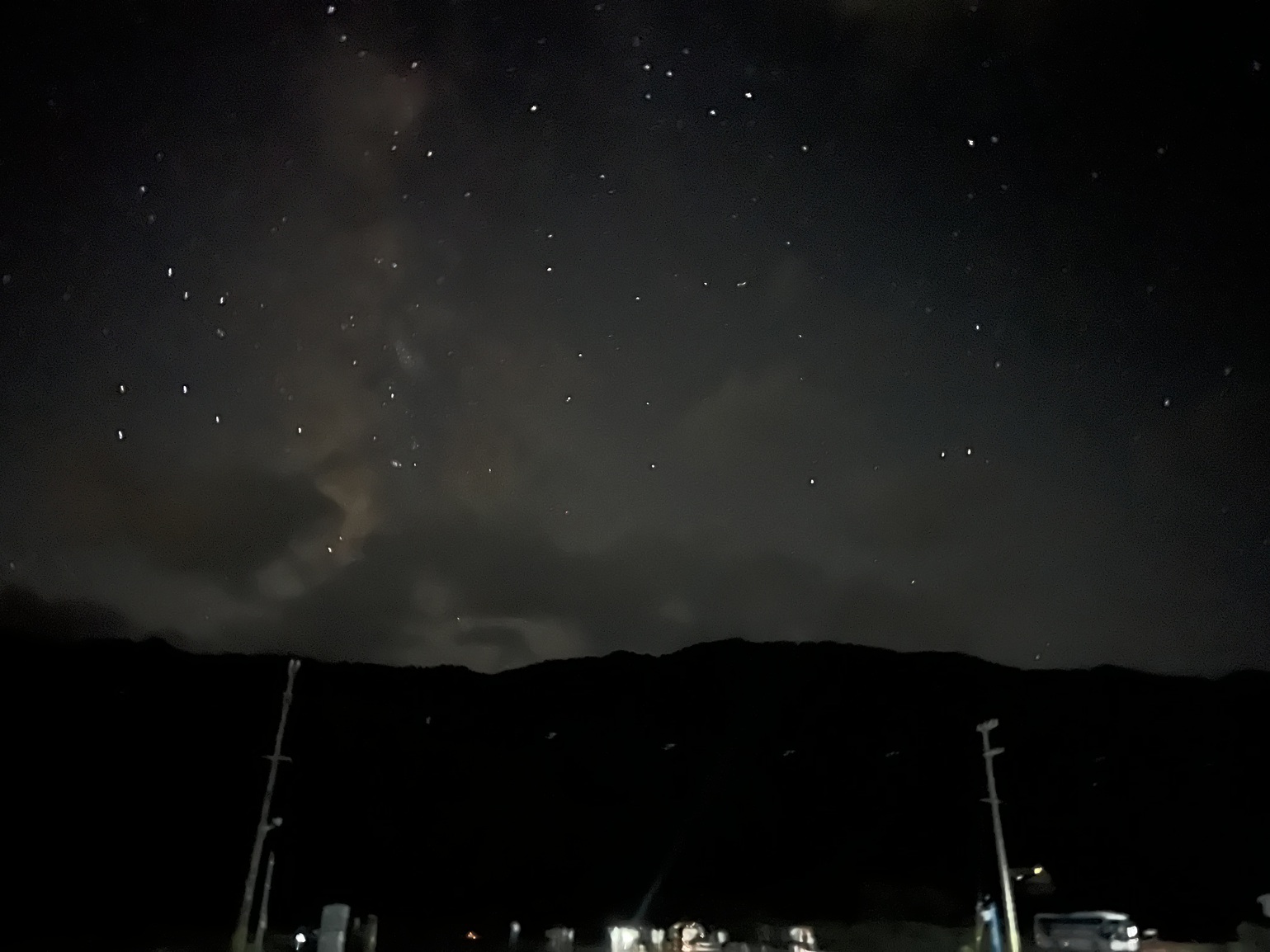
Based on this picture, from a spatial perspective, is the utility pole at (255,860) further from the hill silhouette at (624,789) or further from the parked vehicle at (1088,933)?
the parked vehicle at (1088,933)

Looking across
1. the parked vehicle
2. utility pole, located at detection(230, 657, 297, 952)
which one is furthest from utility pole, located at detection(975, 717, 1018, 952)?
utility pole, located at detection(230, 657, 297, 952)

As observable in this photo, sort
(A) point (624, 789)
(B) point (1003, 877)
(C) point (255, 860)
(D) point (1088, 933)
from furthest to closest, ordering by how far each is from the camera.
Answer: (A) point (624, 789) → (D) point (1088, 933) → (B) point (1003, 877) → (C) point (255, 860)

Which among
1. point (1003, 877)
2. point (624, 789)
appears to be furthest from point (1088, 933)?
point (624, 789)

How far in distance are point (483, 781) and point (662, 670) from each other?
4431 cm

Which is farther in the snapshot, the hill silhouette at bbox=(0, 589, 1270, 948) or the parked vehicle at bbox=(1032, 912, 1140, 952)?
the hill silhouette at bbox=(0, 589, 1270, 948)

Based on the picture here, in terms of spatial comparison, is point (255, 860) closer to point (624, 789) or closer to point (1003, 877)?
point (1003, 877)

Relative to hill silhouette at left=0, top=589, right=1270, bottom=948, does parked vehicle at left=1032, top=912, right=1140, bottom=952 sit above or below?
below

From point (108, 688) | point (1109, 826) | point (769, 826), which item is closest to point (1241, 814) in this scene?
point (1109, 826)

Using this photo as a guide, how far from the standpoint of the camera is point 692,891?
72.9 meters

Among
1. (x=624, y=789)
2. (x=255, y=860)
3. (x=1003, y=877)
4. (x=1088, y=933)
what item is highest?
(x=624, y=789)

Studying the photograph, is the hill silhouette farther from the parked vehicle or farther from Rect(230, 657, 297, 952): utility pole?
the parked vehicle

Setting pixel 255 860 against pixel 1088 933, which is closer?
pixel 255 860

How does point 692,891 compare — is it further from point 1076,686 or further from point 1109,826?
point 1076,686

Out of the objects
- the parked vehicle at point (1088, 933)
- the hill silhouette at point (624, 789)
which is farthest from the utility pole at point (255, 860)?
the parked vehicle at point (1088, 933)
